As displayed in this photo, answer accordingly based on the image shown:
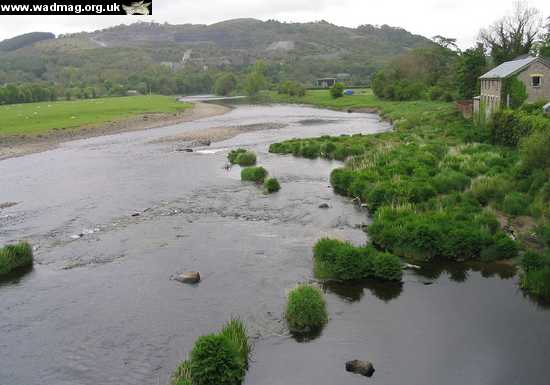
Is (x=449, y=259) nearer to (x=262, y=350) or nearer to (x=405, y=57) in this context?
(x=262, y=350)

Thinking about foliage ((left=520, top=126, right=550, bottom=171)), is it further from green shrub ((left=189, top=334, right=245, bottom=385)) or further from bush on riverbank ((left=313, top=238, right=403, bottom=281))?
green shrub ((left=189, top=334, right=245, bottom=385))

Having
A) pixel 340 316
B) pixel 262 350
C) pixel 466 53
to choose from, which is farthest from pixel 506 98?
pixel 262 350

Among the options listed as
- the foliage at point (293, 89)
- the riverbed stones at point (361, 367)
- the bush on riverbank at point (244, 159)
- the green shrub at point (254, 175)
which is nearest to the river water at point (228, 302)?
the riverbed stones at point (361, 367)

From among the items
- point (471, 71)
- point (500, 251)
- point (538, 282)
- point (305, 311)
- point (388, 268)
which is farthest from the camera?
point (471, 71)

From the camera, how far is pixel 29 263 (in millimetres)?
24594

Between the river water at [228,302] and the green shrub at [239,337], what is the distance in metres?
0.35

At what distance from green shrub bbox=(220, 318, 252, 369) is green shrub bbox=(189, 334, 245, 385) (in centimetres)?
45

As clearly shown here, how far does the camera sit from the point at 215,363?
15008 mm

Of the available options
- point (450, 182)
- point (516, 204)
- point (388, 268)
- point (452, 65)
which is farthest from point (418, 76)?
point (388, 268)

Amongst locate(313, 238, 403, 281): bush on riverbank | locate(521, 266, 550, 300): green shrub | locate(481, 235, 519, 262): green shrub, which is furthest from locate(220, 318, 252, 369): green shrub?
locate(481, 235, 519, 262): green shrub

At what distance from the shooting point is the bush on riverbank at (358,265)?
2170cm

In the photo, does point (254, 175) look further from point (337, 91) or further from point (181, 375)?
point (337, 91)

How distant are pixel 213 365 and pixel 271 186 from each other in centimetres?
2300

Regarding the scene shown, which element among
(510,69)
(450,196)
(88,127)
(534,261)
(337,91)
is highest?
(337,91)
